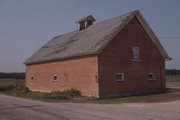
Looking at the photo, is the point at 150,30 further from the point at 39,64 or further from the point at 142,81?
the point at 39,64

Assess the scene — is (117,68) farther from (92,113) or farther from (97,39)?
(92,113)

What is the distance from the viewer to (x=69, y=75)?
27531 millimetres

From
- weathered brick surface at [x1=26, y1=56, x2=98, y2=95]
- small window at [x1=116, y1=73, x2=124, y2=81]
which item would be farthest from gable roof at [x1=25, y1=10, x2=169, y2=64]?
small window at [x1=116, y1=73, x2=124, y2=81]

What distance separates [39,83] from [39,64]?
2464 mm

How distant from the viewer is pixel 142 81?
26.9 m

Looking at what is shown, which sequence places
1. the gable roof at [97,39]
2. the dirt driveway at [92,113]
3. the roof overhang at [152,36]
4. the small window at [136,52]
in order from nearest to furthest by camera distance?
the dirt driveway at [92,113] < the gable roof at [97,39] < the small window at [136,52] < the roof overhang at [152,36]

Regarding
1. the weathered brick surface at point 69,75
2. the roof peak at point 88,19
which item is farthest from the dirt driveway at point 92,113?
the roof peak at point 88,19

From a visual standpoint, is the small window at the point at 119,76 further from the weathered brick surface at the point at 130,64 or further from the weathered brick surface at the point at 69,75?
the weathered brick surface at the point at 69,75

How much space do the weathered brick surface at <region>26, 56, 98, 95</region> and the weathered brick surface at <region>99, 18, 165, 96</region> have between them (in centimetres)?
107

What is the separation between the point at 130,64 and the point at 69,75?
6.32m

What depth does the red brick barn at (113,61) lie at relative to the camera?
78.6 feet

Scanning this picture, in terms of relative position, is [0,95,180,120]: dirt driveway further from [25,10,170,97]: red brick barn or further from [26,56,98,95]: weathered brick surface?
[26,56,98,95]: weathered brick surface

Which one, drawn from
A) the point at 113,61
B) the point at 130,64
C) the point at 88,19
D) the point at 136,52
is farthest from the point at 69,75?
the point at 88,19

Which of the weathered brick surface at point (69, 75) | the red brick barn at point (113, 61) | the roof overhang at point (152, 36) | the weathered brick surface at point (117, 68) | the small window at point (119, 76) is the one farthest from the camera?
the roof overhang at point (152, 36)
